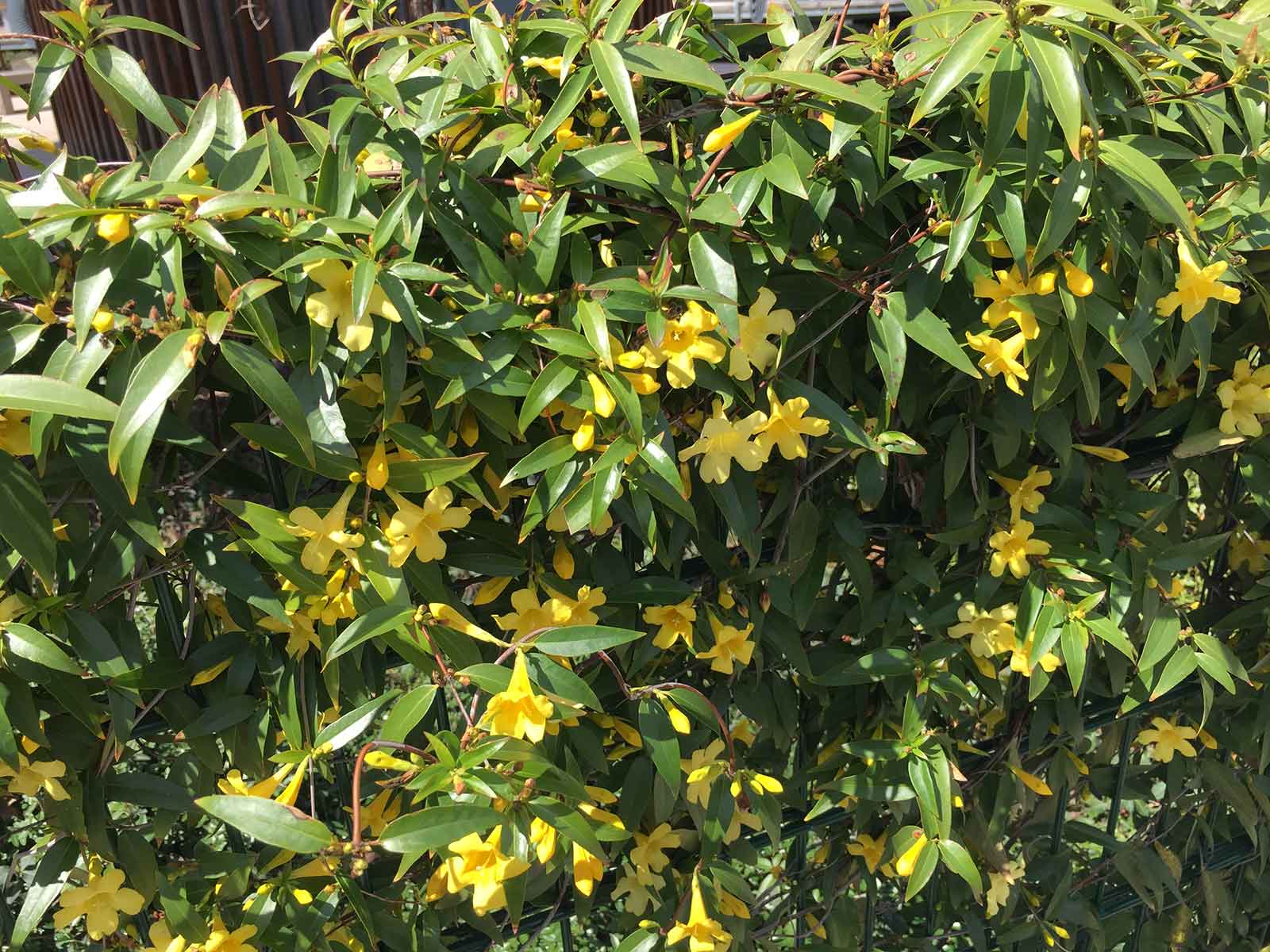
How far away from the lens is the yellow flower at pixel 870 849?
1.57 meters

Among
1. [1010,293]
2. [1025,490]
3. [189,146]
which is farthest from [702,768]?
[189,146]

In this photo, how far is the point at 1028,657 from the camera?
140cm

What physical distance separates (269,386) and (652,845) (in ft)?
2.62

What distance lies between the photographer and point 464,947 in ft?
4.76

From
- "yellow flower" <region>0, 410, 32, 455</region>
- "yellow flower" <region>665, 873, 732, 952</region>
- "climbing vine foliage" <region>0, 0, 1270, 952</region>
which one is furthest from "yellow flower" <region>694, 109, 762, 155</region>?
"yellow flower" <region>665, 873, 732, 952</region>

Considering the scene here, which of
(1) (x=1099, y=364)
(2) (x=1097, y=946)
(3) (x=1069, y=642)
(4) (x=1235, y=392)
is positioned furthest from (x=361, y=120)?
(2) (x=1097, y=946)

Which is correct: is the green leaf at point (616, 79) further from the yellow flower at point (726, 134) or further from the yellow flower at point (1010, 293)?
the yellow flower at point (1010, 293)

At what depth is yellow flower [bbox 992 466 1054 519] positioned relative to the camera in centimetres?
140

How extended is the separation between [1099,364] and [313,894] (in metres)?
1.11

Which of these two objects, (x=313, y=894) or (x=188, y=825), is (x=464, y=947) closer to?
(x=313, y=894)

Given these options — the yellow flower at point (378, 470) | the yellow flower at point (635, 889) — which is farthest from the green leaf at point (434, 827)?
the yellow flower at point (635, 889)

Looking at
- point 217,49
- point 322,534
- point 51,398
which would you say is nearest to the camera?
point 51,398

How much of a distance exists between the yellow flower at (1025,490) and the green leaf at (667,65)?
2.15 ft

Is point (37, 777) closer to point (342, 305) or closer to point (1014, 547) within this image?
point (342, 305)
